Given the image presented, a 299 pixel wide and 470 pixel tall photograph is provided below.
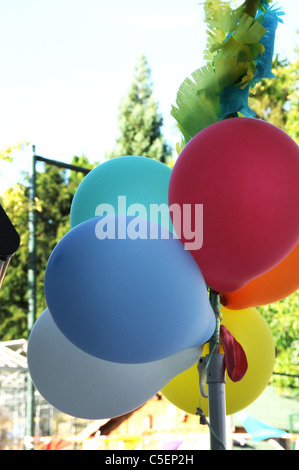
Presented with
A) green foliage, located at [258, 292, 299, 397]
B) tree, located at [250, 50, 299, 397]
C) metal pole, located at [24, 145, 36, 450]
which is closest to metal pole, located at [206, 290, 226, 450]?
metal pole, located at [24, 145, 36, 450]

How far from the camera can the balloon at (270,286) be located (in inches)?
85.4

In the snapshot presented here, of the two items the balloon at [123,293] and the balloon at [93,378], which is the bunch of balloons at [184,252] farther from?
the balloon at [93,378]

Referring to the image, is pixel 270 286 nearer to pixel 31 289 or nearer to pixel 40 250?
pixel 31 289

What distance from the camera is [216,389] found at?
81.5 inches

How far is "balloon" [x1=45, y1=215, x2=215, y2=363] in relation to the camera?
1709 mm

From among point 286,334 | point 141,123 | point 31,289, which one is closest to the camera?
point 31,289

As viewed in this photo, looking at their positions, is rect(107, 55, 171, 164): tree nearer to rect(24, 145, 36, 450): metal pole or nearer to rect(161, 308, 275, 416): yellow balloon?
rect(24, 145, 36, 450): metal pole

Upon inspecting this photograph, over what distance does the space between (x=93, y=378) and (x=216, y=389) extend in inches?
17.5

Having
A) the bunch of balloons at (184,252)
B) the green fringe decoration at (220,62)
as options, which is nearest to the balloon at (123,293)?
the bunch of balloons at (184,252)

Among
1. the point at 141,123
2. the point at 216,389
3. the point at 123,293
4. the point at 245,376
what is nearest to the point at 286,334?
the point at 245,376

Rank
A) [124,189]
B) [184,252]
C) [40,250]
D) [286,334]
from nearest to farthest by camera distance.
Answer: [184,252] → [124,189] → [286,334] → [40,250]

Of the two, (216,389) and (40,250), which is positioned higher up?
(40,250)

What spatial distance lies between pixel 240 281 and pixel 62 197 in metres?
19.8

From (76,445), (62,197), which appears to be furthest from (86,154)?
(76,445)
